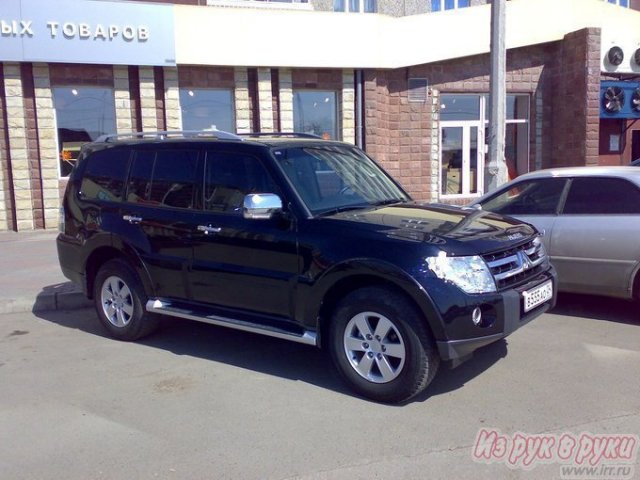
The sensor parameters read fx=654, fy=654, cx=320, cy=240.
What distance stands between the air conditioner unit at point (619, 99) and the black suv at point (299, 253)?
13.5 metres

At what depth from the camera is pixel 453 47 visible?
15938 mm

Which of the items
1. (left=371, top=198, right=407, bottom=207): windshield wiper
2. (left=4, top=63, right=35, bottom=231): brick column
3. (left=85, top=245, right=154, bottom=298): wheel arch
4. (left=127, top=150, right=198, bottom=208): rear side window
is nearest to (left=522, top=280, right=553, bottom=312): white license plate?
(left=371, top=198, right=407, bottom=207): windshield wiper

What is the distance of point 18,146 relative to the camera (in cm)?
1339

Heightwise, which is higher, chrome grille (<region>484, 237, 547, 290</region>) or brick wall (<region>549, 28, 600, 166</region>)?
brick wall (<region>549, 28, 600, 166</region>)

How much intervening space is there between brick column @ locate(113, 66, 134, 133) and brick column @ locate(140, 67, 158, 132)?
0.30 meters

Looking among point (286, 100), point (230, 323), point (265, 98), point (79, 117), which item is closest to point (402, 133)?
point (286, 100)

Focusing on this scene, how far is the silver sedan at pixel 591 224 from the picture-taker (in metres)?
6.36

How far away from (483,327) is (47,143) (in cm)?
1173

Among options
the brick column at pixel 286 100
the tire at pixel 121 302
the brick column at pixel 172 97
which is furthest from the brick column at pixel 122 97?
the tire at pixel 121 302

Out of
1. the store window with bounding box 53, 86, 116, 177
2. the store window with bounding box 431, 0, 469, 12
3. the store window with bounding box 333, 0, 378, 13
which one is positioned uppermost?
the store window with bounding box 431, 0, 469, 12

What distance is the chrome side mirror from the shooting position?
15.9 ft

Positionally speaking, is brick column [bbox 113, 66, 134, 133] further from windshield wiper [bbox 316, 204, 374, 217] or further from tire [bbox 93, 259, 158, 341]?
windshield wiper [bbox 316, 204, 374, 217]

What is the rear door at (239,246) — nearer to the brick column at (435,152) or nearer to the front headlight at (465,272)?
the front headlight at (465,272)

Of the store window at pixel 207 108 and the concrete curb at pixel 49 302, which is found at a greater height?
the store window at pixel 207 108
